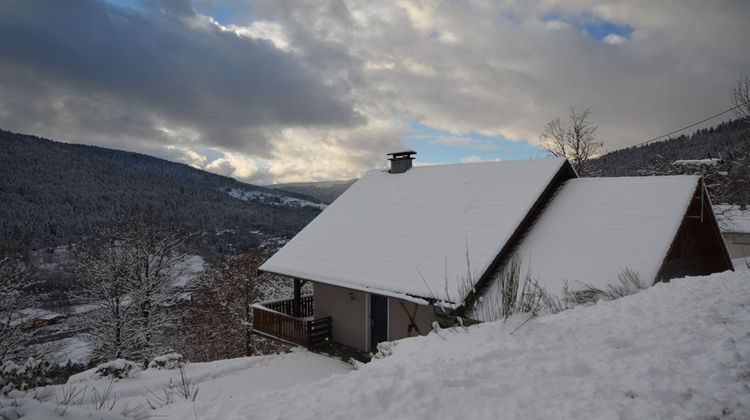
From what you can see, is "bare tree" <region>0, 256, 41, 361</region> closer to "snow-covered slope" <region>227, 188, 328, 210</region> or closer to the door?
the door

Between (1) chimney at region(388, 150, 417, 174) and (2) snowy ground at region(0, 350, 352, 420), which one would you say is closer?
(2) snowy ground at region(0, 350, 352, 420)

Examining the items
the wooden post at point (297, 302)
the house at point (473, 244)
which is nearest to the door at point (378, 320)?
the house at point (473, 244)

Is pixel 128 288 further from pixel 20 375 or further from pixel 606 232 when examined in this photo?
pixel 606 232

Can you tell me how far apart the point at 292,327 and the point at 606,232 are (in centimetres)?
983

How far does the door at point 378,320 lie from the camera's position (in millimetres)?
12195

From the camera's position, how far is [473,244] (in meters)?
10.9

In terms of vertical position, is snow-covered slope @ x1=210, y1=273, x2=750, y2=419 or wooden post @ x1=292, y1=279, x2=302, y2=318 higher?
snow-covered slope @ x1=210, y1=273, x2=750, y2=419

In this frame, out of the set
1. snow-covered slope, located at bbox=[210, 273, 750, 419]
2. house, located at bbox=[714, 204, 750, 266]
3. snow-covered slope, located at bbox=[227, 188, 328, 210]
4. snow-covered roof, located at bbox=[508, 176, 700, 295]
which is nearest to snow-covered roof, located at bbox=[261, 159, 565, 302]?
snow-covered roof, located at bbox=[508, 176, 700, 295]

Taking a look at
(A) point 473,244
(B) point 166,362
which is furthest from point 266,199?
(A) point 473,244

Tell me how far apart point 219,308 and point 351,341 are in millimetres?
13787

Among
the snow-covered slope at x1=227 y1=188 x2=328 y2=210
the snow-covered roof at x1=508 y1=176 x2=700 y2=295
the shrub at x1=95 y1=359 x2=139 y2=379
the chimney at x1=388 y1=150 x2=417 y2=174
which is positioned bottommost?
the shrub at x1=95 y1=359 x2=139 y2=379

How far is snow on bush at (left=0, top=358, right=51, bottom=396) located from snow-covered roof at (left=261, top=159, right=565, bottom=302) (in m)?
7.04

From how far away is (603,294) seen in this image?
7.85 meters

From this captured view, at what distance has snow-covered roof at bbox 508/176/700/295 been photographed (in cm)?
938
